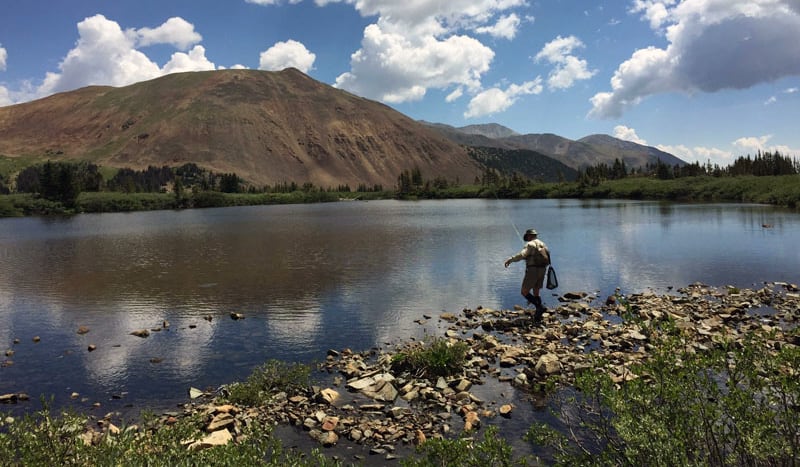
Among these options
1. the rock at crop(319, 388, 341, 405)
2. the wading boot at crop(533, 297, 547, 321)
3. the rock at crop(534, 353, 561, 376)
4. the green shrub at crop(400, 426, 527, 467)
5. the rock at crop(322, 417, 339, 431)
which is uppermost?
the green shrub at crop(400, 426, 527, 467)

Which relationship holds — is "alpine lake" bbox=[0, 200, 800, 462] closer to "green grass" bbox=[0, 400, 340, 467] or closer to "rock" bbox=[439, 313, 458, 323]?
"rock" bbox=[439, 313, 458, 323]

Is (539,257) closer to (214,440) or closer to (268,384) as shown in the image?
(268,384)

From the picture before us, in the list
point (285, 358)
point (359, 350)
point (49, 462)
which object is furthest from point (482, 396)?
point (49, 462)

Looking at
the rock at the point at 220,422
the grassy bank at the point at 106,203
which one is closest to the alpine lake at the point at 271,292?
the rock at the point at 220,422

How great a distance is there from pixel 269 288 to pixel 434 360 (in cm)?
1683

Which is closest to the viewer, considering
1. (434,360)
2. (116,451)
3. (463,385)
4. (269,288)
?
(116,451)

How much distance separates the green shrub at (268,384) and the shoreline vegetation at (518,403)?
4 centimetres

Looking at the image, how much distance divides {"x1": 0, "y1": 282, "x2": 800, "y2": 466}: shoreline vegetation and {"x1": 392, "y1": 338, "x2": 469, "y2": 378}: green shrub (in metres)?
0.04

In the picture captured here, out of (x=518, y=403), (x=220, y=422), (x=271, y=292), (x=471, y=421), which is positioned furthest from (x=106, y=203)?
(x=471, y=421)

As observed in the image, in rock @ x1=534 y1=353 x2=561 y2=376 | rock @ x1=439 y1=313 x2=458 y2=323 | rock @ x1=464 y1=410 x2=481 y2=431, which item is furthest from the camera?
rock @ x1=439 y1=313 x2=458 y2=323

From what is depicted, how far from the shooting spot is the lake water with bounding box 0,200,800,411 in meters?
15.9

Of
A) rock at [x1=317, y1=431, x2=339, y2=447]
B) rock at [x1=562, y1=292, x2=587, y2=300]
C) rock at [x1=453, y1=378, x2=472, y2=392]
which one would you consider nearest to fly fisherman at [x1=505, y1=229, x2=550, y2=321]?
rock at [x1=562, y1=292, x2=587, y2=300]

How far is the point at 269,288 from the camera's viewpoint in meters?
28.2

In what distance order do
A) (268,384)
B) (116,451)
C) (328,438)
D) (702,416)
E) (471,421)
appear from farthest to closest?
(268,384) → (471,421) → (328,438) → (116,451) → (702,416)
